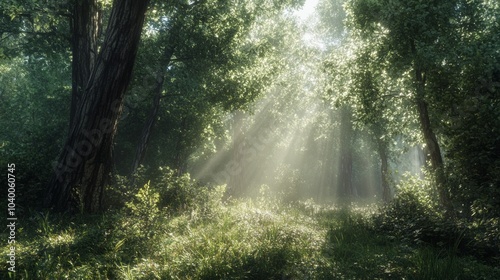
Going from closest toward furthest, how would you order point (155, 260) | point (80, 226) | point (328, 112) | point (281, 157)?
point (155, 260) < point (80, 226) < point (328, 112) < point (281, 157)

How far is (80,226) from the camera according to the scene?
6.63 m

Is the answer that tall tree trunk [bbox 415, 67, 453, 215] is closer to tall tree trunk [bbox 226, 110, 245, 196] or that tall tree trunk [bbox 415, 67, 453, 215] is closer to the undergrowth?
the undergrowth

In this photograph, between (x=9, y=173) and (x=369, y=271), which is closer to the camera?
(x=369, y=271)

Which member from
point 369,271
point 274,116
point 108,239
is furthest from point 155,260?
point 274,116

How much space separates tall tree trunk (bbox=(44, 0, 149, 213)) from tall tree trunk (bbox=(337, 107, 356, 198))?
24.4 meters

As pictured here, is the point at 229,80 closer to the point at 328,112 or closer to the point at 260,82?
the point at 260,82

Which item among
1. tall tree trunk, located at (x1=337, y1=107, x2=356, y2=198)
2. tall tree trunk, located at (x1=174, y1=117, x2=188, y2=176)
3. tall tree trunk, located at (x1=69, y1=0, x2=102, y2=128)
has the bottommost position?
tall tree trunk, located at (x1=69, y1=0, x2=102, y2=128)

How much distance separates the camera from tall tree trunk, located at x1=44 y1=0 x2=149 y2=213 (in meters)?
7.82

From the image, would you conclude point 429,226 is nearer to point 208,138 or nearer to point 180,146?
point 208,138

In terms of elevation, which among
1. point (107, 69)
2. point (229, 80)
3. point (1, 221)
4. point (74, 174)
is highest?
point (229, 80)

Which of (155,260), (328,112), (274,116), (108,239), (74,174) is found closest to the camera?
(155,260)

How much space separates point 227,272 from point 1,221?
17.1 feet

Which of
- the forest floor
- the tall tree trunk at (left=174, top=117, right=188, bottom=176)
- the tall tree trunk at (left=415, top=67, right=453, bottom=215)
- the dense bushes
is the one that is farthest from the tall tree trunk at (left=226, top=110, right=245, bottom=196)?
the forest floor

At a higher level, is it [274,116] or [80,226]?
[274,116]
